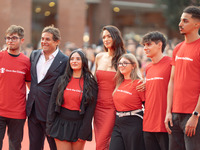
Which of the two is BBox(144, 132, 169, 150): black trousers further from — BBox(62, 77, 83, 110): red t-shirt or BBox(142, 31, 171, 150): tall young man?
BBox(62, 77, 83, 110): red t-shirt

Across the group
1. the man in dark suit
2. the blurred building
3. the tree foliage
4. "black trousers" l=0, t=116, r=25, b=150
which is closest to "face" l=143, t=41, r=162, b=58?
the man in dark suit

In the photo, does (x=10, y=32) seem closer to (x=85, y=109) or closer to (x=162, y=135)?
(x=85, y=109)

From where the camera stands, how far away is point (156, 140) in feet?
18.1

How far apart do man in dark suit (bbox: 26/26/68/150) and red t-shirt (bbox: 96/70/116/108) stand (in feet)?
2.30

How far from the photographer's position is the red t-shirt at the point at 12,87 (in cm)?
620

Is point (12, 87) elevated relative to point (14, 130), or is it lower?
elevated

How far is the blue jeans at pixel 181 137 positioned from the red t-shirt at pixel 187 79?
0.09m

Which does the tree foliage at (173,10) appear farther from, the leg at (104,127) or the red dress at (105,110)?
the leg at (104,127)

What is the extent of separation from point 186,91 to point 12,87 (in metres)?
2.96

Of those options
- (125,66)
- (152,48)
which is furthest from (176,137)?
(125,66)

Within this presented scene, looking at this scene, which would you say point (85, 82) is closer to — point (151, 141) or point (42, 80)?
point (42, 80)

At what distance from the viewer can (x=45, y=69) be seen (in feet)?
20.8

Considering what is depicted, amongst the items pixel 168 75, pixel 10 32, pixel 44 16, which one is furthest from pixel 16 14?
pixel 168 75

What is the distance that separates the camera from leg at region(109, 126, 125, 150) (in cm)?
580
